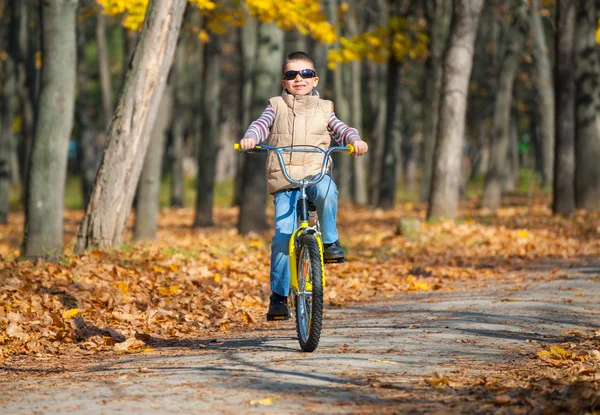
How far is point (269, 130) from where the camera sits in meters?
7.27

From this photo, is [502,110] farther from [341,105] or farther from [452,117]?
[452,117]

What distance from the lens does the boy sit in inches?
280

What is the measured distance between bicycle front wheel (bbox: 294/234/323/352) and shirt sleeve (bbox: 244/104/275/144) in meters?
0.82

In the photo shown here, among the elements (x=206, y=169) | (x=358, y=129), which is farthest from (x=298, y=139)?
(x=358, y=129)

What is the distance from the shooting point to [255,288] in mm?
11227

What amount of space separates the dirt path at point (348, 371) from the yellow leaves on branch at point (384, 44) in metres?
14.8

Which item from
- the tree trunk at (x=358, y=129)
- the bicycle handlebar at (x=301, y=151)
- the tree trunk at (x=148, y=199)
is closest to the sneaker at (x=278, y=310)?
the bicycle handlebar at (x=301, y=151)

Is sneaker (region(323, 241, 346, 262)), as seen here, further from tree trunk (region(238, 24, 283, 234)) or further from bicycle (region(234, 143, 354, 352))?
tree trunk (region(238, 24, 283, 234))

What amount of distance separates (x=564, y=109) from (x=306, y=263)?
15158 mm

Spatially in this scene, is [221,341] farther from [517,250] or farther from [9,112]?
[9,112]

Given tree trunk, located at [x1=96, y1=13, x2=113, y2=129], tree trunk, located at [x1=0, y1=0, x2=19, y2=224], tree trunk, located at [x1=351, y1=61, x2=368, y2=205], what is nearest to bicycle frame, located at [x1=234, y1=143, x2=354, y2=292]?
tree trunk, located at [x1=96, y1=13, x2=113, y2=129]

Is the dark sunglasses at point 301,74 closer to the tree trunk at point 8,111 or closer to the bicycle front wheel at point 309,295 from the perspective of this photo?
the bicycle front wheel at point 309,295

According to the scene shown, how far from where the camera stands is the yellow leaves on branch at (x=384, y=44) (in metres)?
23.4

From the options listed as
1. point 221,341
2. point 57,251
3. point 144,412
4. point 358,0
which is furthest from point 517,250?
point 358,0
